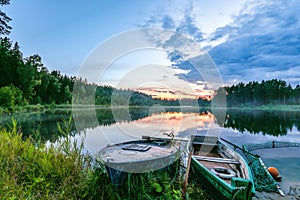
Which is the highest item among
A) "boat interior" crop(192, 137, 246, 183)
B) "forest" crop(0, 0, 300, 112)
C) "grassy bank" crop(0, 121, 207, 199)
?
"forest" crop(0, 0, 300, 112)

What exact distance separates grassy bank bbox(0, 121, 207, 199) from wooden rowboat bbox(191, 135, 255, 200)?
0.86m

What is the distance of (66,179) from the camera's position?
10.6ft

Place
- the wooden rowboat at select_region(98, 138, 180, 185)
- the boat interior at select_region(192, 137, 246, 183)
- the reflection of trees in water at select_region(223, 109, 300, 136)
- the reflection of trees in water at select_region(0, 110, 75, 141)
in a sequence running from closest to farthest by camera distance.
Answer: the wooden rowboat at select_region(98, 138, 180, 185)
the boat interior at select_region(192, 137, 246, 183)
the reflection of trees in water at select_region(0, 110, 75, 141)
the reflection of trees in water at select_region(223, 109, 300, 136)

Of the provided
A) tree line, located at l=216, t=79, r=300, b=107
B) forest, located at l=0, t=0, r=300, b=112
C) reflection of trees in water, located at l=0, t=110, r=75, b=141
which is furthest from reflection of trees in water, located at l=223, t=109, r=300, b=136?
tree line, located at l=216, t=79, r=300, b=107

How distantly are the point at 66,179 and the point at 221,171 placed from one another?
3.57 meters

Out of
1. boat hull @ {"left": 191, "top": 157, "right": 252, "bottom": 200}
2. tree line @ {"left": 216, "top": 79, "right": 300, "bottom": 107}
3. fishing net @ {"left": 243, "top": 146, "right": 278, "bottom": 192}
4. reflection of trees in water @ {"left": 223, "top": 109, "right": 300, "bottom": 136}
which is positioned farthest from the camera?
tree line @ {"left": 216, "top": 79, "right": 300, "bottom": 107}

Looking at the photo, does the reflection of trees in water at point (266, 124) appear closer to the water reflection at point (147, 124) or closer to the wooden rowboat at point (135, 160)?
the water reflection at point (147, 124)

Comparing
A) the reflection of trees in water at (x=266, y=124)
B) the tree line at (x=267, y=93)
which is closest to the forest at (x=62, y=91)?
the tree line at (x=267, y=93)

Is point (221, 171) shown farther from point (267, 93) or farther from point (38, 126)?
point (267, 93)

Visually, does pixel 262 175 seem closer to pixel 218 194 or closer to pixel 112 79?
pixel 218 194

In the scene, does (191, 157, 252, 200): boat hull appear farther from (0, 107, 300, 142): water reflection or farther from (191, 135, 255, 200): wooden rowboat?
(0, 107, 300, 142): water reflection

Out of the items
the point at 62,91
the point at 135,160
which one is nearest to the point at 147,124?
the point at 135,160

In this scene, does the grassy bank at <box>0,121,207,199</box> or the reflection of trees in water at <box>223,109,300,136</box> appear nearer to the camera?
the grassy bank at <box>0,121,207,199</box>

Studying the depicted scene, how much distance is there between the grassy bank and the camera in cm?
304
